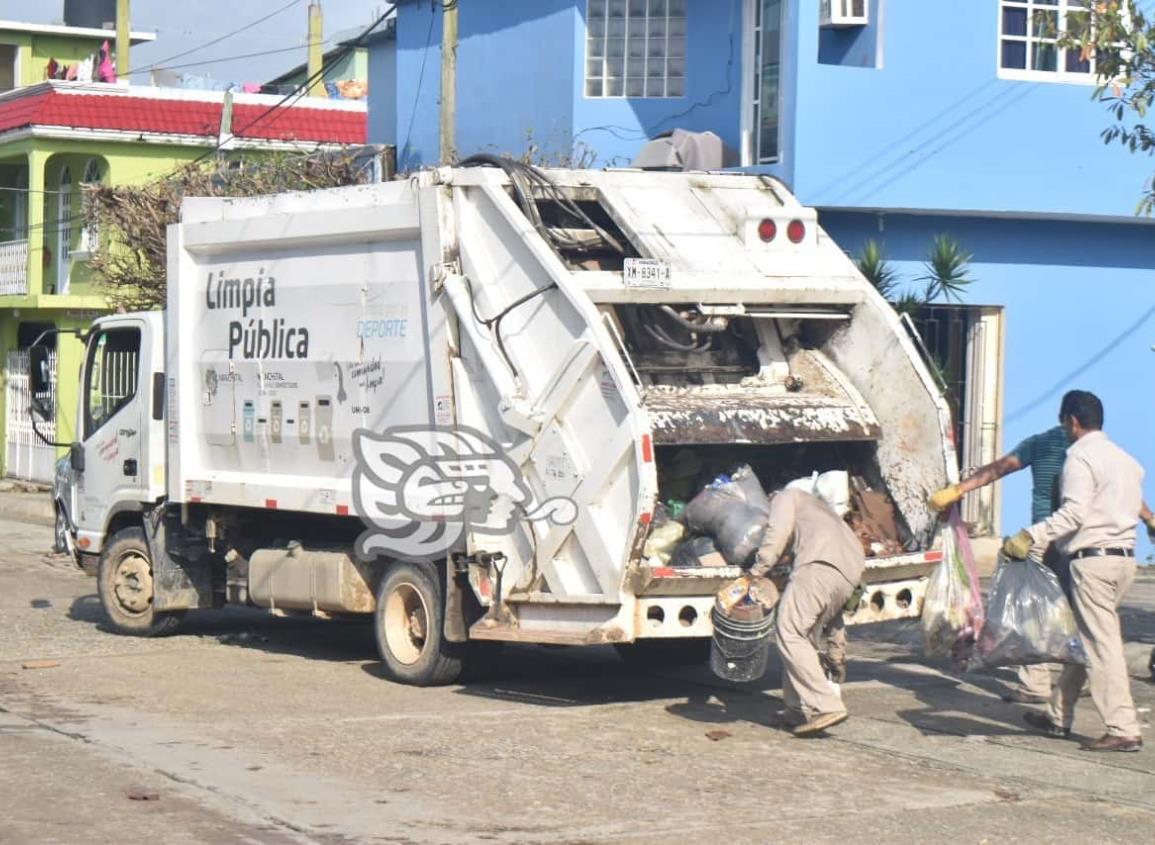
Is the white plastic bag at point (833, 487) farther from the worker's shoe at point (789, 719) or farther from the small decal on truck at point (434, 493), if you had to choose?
the small decal on truck at point (434, 493)

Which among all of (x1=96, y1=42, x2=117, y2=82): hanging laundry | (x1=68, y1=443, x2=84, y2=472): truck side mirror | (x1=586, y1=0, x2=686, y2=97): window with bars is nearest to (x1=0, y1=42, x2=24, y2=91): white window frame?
(x1=96, y1=42, x2=117, y2=82): hanging laundry

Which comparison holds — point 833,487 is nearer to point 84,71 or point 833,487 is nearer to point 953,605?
point 953,605

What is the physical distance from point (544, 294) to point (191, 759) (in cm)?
296

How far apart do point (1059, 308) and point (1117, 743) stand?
9.45m

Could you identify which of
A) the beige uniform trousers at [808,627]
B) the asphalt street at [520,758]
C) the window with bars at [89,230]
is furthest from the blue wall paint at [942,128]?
the window with bars at [89,230]

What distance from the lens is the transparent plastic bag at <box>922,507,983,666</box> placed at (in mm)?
9219

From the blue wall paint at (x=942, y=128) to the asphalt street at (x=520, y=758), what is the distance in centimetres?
569

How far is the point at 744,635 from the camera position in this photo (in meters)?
8.85

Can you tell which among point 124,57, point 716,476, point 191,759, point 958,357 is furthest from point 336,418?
point 124,57

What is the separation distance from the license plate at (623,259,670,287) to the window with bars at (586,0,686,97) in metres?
9.21

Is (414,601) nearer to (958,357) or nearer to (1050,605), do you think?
(1050,605)

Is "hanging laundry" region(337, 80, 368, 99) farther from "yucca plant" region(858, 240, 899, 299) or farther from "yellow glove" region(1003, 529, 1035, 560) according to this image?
"yellow glove" region(1003, 529, 1035, 560)

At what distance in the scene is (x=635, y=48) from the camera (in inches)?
730

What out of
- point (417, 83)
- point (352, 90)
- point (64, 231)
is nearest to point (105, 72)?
point (64, 231)
